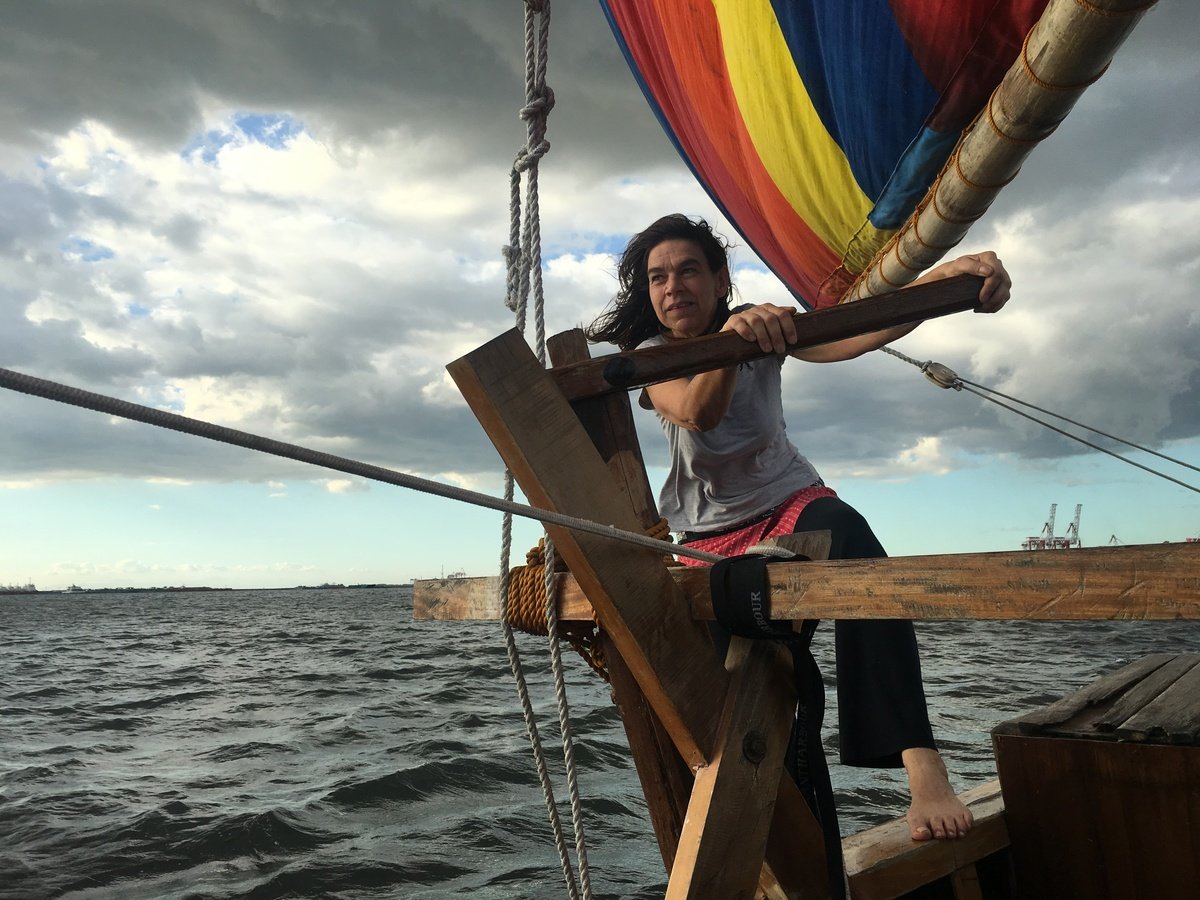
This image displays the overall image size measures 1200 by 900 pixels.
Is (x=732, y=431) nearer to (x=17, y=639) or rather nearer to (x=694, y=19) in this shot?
(x=694, y=19)

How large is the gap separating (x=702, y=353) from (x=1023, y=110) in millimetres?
917

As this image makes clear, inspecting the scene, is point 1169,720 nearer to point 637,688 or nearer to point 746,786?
point 746,786

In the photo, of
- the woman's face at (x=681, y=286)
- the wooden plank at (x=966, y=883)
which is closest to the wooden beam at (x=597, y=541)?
the woman's face at (x=681, y=286)

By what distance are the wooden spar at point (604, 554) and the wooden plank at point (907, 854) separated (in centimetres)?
49

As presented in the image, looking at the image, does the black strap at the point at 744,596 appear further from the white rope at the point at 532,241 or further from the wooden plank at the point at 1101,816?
the wooden plank at the point at 1101,816

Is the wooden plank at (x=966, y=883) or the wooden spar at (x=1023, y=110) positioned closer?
the wooden spar at (x=1023, y=110)

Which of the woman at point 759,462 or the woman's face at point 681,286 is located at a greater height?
the woman's face at point 681,286

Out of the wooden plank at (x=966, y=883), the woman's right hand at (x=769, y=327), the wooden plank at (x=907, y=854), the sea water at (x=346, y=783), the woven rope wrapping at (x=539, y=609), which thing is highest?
the woman's right hand at (x=769, y=327)

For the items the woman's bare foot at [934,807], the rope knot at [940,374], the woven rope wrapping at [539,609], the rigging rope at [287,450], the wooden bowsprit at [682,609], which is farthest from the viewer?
the rope knot at [940,374]

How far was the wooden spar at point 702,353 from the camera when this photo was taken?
151cm

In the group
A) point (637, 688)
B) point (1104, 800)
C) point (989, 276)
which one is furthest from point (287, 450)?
point (1104, 800)

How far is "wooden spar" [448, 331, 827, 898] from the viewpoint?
1397 mm

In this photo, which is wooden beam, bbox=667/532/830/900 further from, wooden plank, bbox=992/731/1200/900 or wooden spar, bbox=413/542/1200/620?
wooden plank, bbox=992/731/1200/900

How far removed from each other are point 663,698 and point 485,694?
31.3 ft
